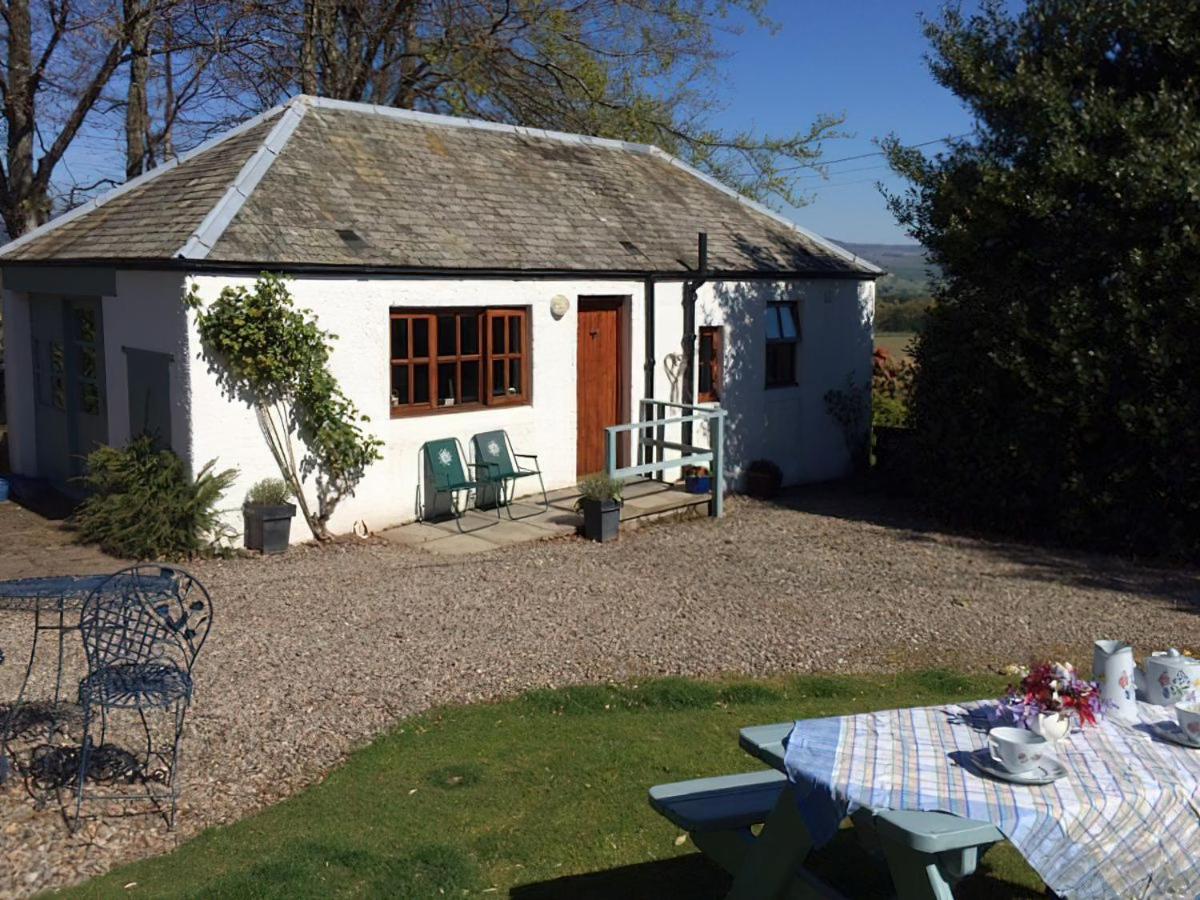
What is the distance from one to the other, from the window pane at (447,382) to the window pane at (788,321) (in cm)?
544

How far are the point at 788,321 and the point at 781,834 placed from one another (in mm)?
12719

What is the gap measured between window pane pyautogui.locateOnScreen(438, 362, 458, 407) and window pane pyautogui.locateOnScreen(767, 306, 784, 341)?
5133 millimetres

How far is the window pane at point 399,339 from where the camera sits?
1220 centimetres

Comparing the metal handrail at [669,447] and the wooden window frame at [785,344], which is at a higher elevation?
the wooden window frame at [785,344]

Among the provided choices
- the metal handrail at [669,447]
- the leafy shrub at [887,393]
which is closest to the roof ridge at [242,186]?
the metal handrail at [669,447]

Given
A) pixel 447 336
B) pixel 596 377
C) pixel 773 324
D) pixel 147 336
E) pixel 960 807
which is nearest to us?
pixel 960 807

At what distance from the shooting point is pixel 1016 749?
3.70 metres

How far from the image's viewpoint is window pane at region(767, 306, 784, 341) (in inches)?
628

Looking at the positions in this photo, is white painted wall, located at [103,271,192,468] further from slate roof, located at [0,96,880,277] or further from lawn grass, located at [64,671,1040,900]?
lawn grass, located at [64,671,1040,900]

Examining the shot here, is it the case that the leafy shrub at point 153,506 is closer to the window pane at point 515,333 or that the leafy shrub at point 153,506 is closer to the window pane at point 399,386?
the window pane at point 399,386

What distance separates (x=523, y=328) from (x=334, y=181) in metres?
2.63

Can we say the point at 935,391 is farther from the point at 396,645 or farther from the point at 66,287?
the point at 66,287

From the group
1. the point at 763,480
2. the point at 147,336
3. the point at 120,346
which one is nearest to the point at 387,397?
the point at 147,336

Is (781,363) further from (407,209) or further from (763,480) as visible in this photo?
(407,209)
